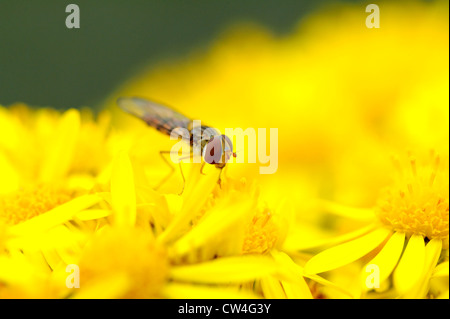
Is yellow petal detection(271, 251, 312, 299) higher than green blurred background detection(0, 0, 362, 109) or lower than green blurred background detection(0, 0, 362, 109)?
lower

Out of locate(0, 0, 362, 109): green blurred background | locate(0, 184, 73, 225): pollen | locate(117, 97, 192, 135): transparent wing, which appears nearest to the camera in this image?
locate(0, 184, 73, 225): pollen

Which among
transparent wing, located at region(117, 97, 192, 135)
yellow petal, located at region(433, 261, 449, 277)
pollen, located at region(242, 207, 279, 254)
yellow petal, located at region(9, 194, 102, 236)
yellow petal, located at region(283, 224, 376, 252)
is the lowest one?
yellow petal, located at region(433, 261, 449, 277)

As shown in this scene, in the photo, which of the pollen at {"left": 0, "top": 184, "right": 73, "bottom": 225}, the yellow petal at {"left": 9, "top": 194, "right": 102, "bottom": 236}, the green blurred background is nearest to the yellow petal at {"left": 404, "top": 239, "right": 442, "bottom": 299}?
the yellow petal at {"left": 9, "top": 194, "right": 102, "bottom": 236}

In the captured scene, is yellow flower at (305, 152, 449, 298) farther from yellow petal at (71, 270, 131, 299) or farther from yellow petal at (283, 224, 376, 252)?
Result: yellow petal at (71, 270, 131, 299)

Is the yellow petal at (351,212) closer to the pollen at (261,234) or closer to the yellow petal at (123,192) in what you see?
the pollen at (261,234)

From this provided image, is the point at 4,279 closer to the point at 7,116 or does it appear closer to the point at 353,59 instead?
the point at 7,116

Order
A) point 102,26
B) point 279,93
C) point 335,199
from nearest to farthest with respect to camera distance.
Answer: point 335,199, point 279,93, point 102,26

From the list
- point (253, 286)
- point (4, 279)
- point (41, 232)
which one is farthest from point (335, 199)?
point (4, 279)
